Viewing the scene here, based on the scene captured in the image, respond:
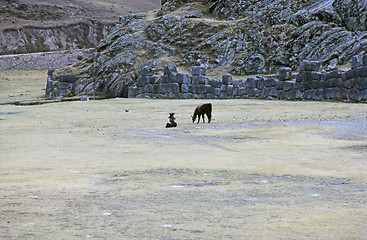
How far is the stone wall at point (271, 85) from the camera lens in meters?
19.6

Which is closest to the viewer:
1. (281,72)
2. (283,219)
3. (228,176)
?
(283,219)

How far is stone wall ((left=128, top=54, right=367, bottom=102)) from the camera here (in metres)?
19.6

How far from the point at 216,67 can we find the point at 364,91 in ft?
45.0

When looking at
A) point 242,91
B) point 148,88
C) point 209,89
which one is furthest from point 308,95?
point 148,88

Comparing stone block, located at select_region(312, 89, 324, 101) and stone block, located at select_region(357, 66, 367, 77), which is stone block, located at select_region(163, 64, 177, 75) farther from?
stone block, located at select_region(357, 66, 367, 77)

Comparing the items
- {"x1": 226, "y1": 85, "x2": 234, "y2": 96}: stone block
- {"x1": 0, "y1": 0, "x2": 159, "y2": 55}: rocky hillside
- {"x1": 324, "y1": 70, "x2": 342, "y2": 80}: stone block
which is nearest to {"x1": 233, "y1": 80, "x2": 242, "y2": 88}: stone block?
{"x1": 226, "y1": 85, "x2": 234, "y2": 96}: stone block

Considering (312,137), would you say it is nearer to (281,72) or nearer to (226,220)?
(226,220)

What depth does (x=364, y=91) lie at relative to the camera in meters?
18.9

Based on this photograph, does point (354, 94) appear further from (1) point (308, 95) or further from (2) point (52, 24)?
(2) point (52, 24)

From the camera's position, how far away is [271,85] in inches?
955

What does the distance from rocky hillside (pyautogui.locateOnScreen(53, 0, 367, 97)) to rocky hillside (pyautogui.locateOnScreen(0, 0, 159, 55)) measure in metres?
33.7

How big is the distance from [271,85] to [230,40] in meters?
8.95

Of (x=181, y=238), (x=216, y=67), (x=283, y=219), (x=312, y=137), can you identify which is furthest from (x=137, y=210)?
(x=216, y=67)

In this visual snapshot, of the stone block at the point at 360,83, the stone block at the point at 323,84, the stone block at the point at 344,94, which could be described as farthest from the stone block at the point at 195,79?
the stone block at the point at 360,83
